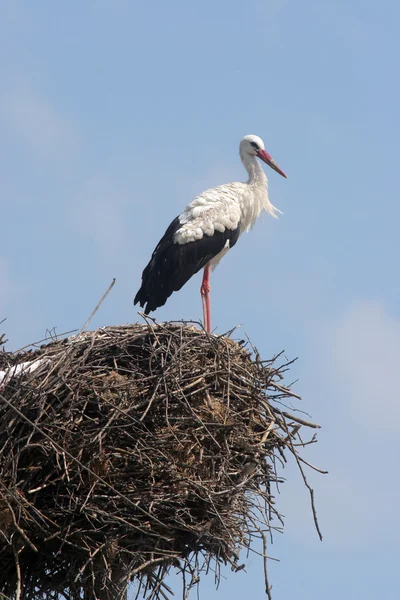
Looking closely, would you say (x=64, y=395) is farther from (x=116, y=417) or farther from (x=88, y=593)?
(x=88, y=593)

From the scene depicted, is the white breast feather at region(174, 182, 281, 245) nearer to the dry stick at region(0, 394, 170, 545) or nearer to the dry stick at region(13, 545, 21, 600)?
the dry stick at region(0, 394, 170, 545)

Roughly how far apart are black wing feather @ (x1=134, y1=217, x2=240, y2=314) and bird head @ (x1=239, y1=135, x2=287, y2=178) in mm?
1411

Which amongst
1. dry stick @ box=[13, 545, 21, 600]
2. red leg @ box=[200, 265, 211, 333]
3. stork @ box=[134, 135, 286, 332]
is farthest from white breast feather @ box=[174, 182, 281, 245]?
dry stick @ box=[13, 545, 21, 600]

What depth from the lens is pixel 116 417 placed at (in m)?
7.71

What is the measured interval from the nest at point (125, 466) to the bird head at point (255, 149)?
4.57 metres

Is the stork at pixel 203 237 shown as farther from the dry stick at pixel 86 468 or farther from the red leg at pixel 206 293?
the dry stick at pixel 86 468

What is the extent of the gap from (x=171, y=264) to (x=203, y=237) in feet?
1.47

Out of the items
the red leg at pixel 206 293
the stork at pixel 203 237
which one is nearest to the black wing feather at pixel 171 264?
the stork at pixel 203 237

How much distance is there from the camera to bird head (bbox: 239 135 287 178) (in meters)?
12.5

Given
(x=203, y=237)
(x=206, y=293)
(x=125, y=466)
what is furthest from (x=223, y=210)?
(x=125, y=466)

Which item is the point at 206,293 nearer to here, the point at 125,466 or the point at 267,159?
the point at 267,159

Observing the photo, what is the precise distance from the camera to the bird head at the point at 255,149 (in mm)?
12484

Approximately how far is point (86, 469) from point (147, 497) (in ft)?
1.46

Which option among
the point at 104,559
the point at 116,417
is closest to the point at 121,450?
the point at 116,417
